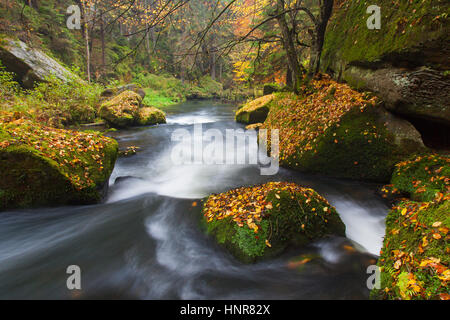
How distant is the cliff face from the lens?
367 centimetres

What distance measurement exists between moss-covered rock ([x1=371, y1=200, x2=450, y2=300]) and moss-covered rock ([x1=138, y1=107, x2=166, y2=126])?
38.9 ft

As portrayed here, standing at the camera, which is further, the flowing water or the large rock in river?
the large rock in river

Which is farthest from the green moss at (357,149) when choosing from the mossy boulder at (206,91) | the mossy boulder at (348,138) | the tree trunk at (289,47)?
the mossy boulder at (206,91)

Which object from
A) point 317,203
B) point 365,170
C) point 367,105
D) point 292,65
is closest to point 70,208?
point 317,203

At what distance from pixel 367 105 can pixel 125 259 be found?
232 inches

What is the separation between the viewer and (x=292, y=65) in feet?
23.9

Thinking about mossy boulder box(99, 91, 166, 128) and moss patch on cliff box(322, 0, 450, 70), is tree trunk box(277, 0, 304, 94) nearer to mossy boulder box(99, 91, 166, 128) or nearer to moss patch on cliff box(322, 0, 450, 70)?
moss patch on cliff box(322, 0, 450, 70)

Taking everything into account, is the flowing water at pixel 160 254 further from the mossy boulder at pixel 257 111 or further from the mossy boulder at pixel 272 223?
the mossy boulder at pixel 257 111

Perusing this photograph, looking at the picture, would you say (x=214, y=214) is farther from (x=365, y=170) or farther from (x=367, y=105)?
(x=367, y=105)

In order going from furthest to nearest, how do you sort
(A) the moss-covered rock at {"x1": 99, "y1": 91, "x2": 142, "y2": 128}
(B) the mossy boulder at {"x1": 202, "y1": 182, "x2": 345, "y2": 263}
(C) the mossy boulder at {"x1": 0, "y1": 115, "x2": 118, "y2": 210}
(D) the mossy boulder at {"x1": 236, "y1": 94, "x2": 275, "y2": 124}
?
1. (D) the mossy boulder at {"x1": 236, "y1": 94, "x2": 275, "y2": 124}
2. (A) the moss-covered rock at {"x1": 99, "y1": 91, "x2": 142, "y2": 128}
3. (C) the mossy boulder at {"x1": 0, "y1": 115, "x2": 118, "y2": 210}
4. (B) the mossy boulder at {"x1": 202, "y1": 182, "x2": 345, "y2": 263}

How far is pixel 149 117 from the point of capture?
483 inches

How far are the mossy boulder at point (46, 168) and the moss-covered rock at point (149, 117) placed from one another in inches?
298

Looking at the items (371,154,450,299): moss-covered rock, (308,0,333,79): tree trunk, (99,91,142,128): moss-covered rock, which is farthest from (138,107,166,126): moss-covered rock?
(371,154,450,299): moss-covered rock

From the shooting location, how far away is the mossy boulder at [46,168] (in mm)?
3594
